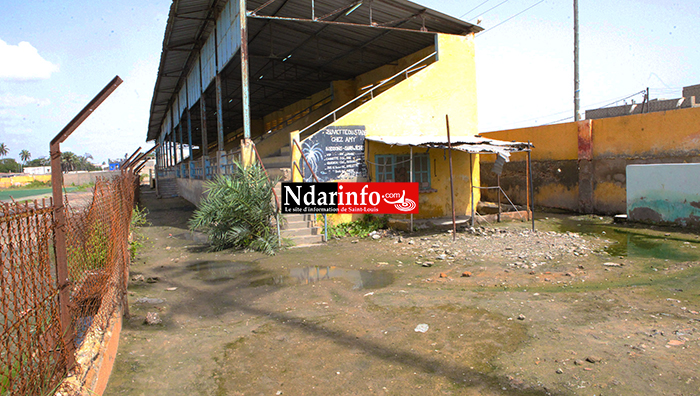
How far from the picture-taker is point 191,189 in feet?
65.4

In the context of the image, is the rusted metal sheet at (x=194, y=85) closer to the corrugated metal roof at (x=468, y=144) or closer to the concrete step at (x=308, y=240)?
the corrugated metal roof at (x=468, y=144)

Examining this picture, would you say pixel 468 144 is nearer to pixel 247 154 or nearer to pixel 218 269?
pixel 247 154

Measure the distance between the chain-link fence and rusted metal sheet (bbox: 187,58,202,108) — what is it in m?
13.8

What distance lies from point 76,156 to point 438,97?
3894 inches

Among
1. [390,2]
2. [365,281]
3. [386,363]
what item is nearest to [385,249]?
[365,281]

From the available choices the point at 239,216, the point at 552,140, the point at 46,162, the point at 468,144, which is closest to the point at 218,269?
the point at 239,216

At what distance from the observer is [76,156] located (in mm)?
91125

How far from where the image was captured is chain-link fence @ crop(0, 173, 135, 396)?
2475 mm

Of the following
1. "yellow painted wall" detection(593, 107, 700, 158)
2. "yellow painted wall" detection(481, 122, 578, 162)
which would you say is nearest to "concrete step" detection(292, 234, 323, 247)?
"yellow painted wall" detection(481, 122, 578, 162)

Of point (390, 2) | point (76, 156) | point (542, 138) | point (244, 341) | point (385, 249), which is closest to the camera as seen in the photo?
point (244, 341)

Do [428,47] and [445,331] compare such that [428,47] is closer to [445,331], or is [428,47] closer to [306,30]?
[306,30]

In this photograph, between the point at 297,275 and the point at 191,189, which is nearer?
the point at 297,275

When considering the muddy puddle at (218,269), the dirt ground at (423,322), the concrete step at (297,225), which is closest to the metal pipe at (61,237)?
the dirt ground at (423,322)

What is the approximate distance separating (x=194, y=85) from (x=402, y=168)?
Result: 11743 mm
